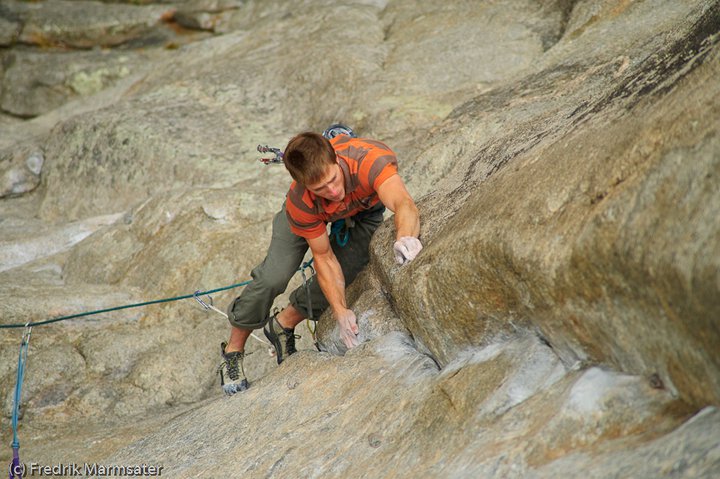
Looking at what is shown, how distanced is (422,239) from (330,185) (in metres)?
0.93

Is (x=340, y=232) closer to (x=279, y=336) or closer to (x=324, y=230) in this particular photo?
(x=324, y=230)

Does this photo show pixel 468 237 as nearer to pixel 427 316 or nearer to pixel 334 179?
pixel 427 316

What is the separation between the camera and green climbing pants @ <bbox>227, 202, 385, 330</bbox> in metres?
7.68

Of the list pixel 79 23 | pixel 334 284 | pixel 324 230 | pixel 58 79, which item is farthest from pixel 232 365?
pixel 79 23

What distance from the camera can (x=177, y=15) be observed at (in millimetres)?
21828

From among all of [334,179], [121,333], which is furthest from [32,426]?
[334,179]

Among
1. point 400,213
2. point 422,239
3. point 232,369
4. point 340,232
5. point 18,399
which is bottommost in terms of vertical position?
point 18,399

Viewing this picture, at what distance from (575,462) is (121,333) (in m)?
7.75

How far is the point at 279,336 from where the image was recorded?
872 cm

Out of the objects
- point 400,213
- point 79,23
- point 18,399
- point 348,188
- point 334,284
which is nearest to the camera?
point 400,213

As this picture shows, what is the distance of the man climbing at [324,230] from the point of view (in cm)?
632

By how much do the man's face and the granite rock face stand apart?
0.82m

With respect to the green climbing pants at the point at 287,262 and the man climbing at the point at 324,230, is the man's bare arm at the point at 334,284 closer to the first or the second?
the man climbing at the point at 324,230

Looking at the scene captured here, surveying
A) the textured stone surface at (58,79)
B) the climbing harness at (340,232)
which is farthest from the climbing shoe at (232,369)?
the textured stone surface at (58,79)
